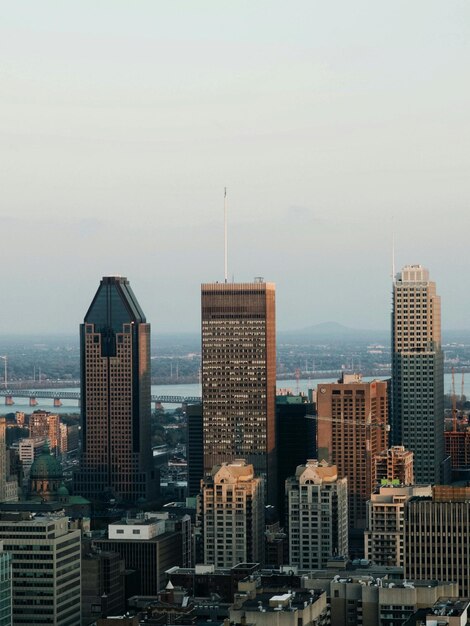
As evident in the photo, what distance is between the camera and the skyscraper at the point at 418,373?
12850 cm

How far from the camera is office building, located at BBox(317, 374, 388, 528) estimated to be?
117 m

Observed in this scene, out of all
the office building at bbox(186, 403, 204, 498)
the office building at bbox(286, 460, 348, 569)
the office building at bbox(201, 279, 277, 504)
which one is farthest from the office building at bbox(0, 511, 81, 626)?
the office building at bbox(186, 403, 204, 498)

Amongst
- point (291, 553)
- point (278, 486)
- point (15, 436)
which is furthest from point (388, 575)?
point (15, 436)

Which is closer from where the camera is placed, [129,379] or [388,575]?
[388,575]

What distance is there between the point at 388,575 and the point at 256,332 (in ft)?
163

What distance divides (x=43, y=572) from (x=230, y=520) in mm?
23698

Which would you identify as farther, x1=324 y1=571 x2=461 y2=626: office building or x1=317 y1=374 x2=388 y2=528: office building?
x1=317 y1=374 x2=388 y2=528: office building

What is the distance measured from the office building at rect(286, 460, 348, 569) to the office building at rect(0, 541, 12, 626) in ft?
87.8

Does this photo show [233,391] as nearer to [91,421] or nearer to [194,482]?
[194,482]

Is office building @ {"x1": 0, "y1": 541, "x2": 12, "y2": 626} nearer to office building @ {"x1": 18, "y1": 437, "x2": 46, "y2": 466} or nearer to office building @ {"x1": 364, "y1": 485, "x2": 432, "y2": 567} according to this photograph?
office building @ {"x1": 364, "y1": 485, "x2": 432, "y2": 567}

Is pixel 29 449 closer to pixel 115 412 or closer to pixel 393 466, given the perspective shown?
pixel 115 412

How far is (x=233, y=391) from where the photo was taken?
404ft

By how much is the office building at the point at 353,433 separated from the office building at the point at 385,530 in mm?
20192

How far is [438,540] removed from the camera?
74125mm
